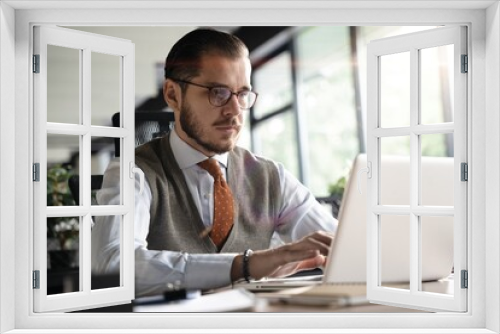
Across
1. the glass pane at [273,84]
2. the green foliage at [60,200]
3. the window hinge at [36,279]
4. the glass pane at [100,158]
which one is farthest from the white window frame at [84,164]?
the glass pane at [273,84]

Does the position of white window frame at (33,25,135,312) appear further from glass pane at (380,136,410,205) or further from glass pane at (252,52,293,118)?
glass pane at (252,52,293,118)

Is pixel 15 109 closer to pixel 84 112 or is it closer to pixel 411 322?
pixel 84 112

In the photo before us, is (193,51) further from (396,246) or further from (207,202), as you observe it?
(396,246)

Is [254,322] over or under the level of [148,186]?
under

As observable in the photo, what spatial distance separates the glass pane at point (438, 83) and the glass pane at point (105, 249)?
315 centimetres

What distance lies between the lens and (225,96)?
5145mm

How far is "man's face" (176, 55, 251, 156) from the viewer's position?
511cm

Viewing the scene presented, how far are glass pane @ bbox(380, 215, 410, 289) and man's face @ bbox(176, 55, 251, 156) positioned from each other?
1928 millimetres

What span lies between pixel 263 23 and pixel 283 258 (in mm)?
2168

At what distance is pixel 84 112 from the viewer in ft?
11.5

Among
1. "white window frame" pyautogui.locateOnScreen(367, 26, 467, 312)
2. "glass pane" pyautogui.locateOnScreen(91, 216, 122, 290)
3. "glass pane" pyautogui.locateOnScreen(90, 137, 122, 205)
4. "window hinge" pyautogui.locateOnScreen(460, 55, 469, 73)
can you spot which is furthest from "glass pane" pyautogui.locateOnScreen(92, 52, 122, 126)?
"window hinge" pyautogui.locateOnScreen(460, 55, 469, 73)

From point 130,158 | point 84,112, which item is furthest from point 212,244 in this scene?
point 84,112

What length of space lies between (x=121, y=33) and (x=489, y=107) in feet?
9.92

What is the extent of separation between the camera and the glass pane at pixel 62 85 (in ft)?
15.9
